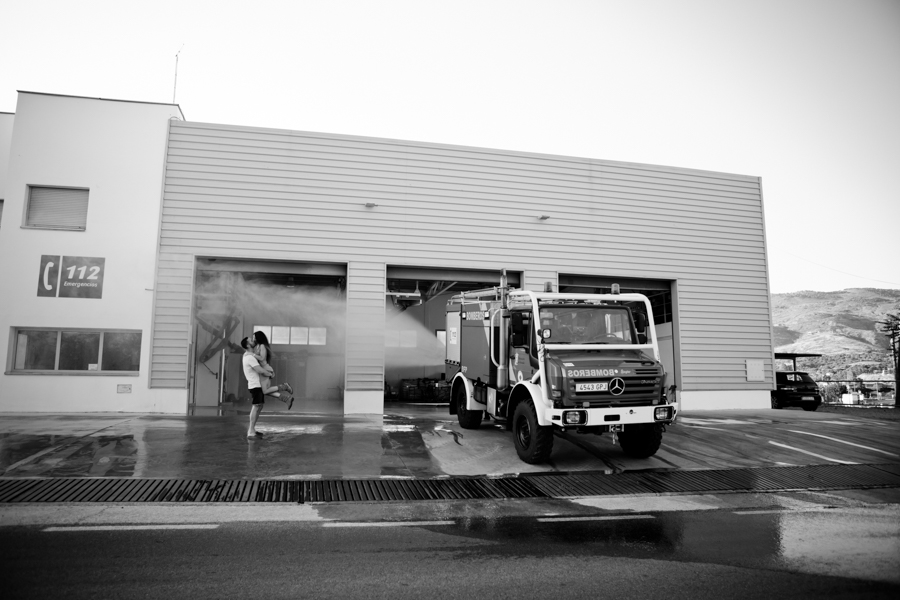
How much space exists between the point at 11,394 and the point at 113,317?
2.94 meters

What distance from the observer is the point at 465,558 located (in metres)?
4.38

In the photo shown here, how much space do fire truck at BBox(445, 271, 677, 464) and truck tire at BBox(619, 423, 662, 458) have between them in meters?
0.02

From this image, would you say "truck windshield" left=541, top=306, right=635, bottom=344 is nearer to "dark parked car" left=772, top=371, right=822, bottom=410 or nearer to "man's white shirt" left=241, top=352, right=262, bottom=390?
"man's white shirt" left=241, top=352, right=262, bottom=390

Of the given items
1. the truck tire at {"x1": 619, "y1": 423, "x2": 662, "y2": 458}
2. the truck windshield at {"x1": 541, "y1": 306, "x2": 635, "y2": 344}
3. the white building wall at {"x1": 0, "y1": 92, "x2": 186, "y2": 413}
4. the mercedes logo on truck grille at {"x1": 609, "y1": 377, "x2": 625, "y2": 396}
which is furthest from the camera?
the white building wall at {"x1": 0, "y1": 92, "x2": 186, "y2": 413}

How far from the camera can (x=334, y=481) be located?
23.7 ft

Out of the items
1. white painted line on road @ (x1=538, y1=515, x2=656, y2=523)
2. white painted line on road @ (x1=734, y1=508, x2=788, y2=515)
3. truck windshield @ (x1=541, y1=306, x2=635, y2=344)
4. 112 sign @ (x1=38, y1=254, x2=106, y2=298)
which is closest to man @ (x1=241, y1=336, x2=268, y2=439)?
truck windshield @ (x1=541, y1=306, x2=635, y2=344)

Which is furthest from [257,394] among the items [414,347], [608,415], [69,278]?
[414,347]

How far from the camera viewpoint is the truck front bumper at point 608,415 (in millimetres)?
7387

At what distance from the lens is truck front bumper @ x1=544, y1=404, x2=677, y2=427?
7.39 meters

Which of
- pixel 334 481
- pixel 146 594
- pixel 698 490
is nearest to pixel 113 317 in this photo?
pixel 334 481

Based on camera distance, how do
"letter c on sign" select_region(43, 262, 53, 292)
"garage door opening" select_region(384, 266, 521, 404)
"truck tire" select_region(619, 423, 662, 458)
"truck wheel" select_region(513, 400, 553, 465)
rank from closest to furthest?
"truck wheel" select_region(513, 400, 553, 465) → "truck tire" select_region(619, 423, 662, 458) → "letter c on sign" select_region(43, 262, 53, 292) → "garage door opening" select_region(384, 266, 521, 404)

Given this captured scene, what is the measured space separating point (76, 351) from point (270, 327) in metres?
9.93

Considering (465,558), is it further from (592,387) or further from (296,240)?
(296,240)

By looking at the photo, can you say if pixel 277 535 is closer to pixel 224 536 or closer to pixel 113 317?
pixel 224 536
